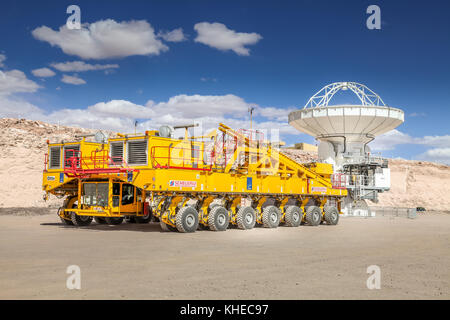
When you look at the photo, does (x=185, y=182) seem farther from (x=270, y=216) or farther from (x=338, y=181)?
A: (x=338, y=181)

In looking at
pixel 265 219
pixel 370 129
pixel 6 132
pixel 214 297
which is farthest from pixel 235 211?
pixel 6 132

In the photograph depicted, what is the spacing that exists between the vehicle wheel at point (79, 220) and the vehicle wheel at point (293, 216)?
32.8 feet

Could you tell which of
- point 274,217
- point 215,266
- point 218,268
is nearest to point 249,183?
point 274,217

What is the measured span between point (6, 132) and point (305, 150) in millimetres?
64749

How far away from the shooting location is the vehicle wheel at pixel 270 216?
78.7 feet

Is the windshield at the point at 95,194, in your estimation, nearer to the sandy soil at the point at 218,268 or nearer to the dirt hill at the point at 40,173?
the sandy soil at the point at 218,268

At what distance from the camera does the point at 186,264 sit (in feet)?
36.7

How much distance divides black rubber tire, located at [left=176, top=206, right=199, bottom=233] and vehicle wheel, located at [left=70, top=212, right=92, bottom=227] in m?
6.68

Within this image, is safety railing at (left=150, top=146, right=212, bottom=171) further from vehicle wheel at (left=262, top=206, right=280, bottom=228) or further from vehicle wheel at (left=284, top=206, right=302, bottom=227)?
vehicle wheel at (left=284, top=206, right=302, bottom=227)

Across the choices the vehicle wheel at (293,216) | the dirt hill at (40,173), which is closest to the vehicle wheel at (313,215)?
the vehicle wheel at (293,216)
